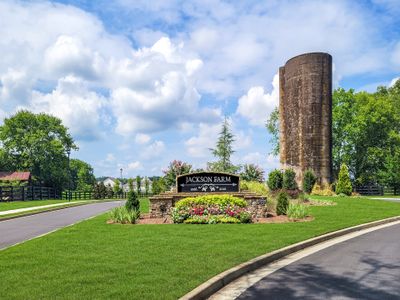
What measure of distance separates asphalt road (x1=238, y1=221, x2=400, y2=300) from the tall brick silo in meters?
23.3

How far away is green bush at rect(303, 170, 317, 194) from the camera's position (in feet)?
105

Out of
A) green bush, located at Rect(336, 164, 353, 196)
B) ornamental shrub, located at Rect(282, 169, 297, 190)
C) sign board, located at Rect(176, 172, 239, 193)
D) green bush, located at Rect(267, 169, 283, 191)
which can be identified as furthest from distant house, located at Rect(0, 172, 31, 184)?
sign board, located at Rect(176, 172, 239, 193)

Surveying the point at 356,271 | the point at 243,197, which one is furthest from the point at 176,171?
the point at 356,271

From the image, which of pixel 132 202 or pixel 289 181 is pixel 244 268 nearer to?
pixel 132 202

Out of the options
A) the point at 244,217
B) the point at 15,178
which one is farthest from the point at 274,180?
the point at 15,178

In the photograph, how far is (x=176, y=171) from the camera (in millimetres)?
31438

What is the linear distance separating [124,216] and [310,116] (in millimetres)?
22185

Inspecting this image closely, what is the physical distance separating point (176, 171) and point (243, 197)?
1423 cm

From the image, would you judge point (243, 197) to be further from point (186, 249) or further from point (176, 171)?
point (176, 171)

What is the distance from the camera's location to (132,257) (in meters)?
8.40

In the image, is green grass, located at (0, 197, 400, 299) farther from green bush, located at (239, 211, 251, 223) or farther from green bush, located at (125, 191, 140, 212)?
green bush, located at (125, 191, 140, 212)

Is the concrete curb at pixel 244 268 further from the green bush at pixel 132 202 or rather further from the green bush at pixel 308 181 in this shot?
the green bush at pixel 308 181

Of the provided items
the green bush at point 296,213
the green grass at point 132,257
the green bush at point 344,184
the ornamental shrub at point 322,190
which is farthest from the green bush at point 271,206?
the green bush at point 344,184

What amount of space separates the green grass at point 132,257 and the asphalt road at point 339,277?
0.94 meters
